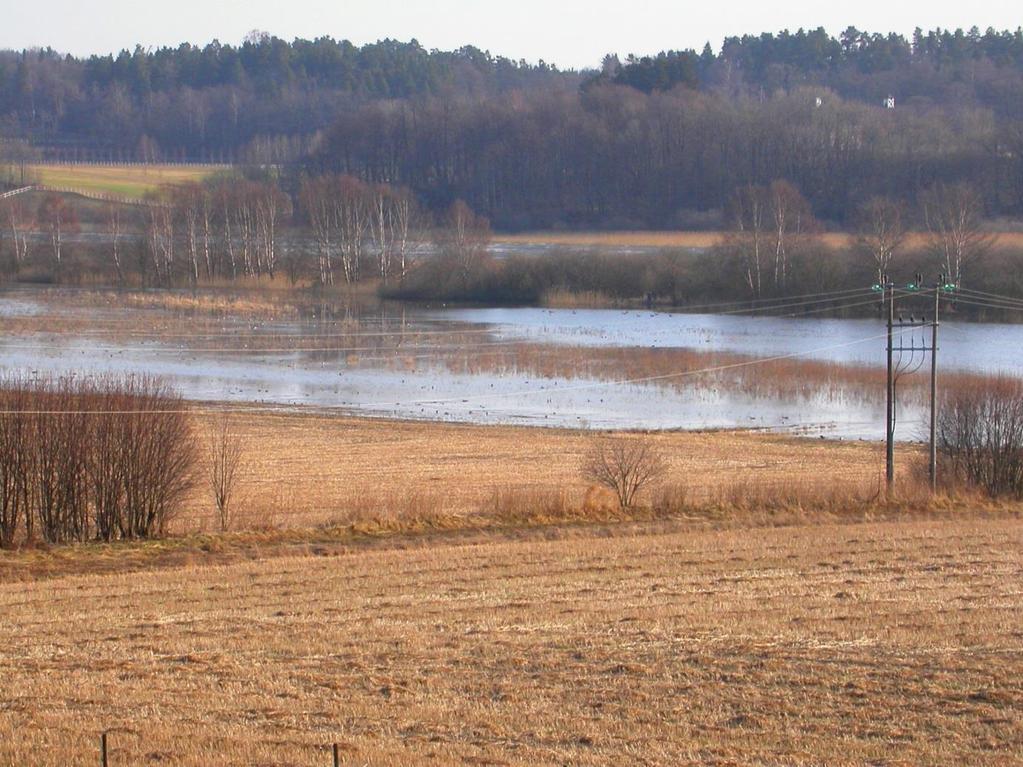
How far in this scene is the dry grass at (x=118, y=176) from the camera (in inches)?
4936

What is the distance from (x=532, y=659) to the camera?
13.2 m

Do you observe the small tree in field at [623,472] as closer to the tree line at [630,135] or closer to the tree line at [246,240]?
the tree line at [246,240]

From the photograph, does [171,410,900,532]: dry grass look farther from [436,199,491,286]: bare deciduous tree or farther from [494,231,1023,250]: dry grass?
[494,231,1023,250]: dry grass

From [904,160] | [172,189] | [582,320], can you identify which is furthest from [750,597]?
[172,189]

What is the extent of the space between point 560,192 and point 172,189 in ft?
106

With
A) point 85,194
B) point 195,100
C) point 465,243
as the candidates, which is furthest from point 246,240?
point 195,100

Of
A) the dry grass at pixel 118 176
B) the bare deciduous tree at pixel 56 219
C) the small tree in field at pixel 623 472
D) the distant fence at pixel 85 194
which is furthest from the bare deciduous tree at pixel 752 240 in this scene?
the dry grass at pixel 118 176

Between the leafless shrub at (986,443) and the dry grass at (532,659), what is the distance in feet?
27.0

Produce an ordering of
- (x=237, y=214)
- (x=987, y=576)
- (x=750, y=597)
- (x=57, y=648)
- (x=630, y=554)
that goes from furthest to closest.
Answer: (x=237, y=214)
(x=630, y=554)
(x=987, y=576)
(x=750, y=597)
(x=57, y=648)

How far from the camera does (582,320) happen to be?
218ft

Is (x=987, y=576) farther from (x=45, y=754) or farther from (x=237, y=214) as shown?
(x=237, y=214)

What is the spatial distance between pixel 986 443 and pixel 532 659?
60.7 feet

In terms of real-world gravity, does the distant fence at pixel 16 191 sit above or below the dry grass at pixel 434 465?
above

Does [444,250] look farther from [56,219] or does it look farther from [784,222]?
[56,219]
